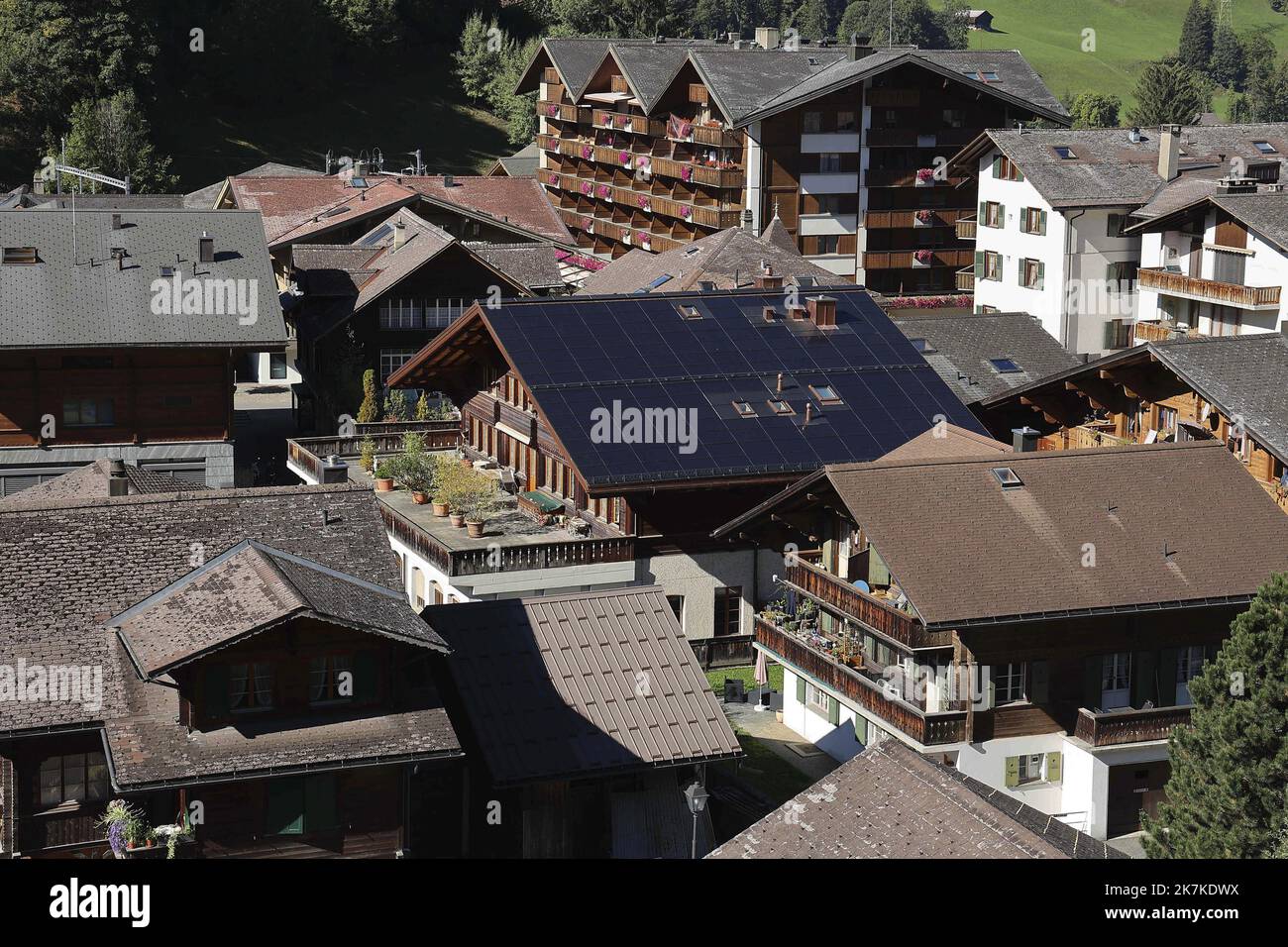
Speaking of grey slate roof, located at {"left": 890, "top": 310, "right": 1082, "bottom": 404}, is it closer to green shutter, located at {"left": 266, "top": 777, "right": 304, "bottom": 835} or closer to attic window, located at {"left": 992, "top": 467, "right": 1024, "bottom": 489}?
attic window, located at {"left": 992, "top": 467, "right": 1024, "bottom": 489}

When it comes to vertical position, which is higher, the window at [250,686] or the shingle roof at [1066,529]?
the shingle roof at [1066,529]

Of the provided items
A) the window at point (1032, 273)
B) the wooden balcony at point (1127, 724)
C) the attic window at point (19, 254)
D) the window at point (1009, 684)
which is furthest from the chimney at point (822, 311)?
the window at point (1032, 273)

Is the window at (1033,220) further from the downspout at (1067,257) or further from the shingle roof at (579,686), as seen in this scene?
the shingle roof at (579,686)

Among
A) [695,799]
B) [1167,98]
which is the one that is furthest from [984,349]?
[1167,98]

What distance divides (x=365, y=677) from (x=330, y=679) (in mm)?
519

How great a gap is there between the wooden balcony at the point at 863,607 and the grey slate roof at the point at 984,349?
15.3m

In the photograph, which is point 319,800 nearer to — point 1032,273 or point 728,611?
point 728,611

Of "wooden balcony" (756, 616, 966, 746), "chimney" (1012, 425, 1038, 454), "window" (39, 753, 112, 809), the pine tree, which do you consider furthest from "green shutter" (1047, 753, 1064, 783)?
"window" (39, 753, 112, 809)

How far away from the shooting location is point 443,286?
2474 inches

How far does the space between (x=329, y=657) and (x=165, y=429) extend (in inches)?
913

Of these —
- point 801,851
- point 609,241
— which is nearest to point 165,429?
point 801,851

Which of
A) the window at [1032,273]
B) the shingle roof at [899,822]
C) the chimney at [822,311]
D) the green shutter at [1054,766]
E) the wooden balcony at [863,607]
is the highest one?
the window at [1032,273]

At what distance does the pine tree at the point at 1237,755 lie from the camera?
25.5 metres

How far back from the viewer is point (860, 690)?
109 feet
